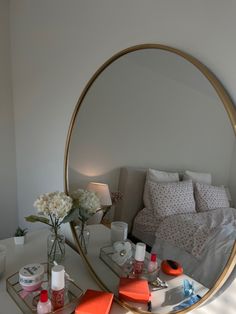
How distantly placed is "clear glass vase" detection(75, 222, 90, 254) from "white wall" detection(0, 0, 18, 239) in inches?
41.2

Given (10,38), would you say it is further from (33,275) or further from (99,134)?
(33,275)

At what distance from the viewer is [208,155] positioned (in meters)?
0.84

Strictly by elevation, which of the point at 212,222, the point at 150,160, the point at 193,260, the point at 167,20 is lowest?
the point at 193,260

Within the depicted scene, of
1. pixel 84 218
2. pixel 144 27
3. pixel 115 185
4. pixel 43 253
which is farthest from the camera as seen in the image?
pixel 43 253

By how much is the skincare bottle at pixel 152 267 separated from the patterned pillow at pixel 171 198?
0.16 metres

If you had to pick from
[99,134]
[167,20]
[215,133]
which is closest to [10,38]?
[99,134]

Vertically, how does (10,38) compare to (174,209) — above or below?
above

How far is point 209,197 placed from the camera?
0.85 metres

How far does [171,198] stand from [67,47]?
3.23ft

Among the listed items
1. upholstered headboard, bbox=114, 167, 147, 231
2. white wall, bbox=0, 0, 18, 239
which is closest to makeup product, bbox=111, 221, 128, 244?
upholstered headboard, bbox=114, 167, 147, 231

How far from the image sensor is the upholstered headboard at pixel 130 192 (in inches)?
40.9

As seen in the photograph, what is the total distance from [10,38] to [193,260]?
1963 mm

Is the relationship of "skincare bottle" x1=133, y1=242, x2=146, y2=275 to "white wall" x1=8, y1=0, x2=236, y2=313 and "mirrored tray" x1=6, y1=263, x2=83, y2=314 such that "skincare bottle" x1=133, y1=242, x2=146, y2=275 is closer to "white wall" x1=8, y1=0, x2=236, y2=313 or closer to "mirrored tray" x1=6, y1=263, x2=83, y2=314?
"mirrored tray" x1=6, y1=263, x2=83, y2=314

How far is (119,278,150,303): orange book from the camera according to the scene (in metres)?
0.97
